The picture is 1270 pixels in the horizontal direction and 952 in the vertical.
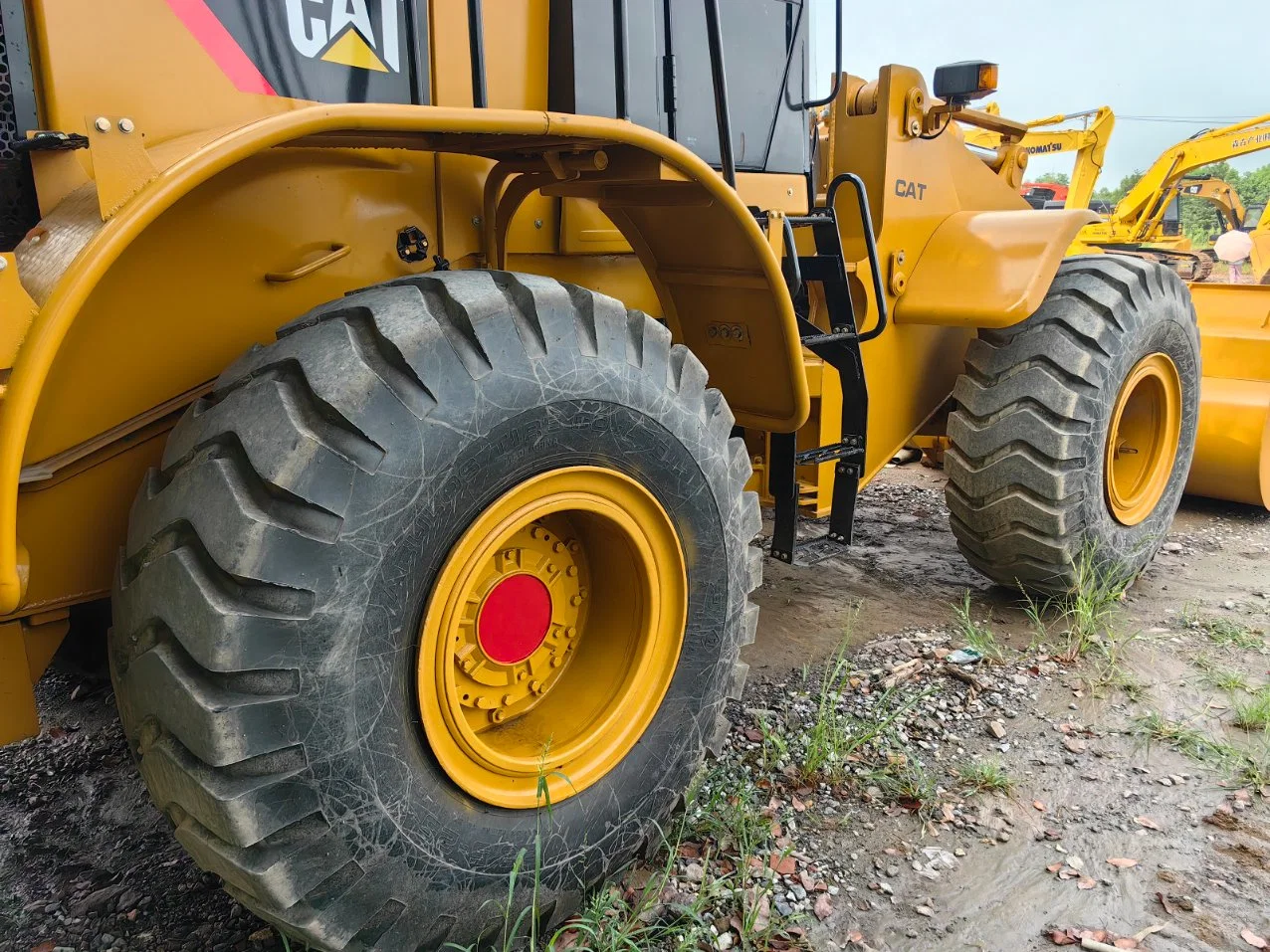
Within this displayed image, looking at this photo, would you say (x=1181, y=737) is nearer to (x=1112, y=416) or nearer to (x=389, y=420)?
(x=1112, y=416)

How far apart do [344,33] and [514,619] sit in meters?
1.36

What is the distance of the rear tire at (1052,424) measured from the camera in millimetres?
3803

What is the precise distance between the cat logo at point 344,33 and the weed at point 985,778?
8.29ft

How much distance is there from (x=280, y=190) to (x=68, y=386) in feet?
2.02

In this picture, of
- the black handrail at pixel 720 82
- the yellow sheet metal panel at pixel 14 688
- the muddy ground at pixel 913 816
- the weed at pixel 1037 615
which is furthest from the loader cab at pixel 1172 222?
the yellow sheet metal panel at pixel 14 688

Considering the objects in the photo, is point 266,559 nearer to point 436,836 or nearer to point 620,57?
point 436,836

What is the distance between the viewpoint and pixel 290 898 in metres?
1.78

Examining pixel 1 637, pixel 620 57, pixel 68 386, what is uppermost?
pixel 620 57

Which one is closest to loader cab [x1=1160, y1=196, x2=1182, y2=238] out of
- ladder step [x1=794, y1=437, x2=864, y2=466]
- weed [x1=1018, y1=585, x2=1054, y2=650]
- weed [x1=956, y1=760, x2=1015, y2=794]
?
weed [x1=1018, y1=585, x2=1054, y2=650]

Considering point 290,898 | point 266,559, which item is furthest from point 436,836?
point 266,559

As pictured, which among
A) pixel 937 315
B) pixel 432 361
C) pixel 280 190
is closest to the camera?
pixel 432 361

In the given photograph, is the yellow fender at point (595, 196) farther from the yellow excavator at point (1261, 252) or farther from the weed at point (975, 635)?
the yellow excavator at point (1261, 252)

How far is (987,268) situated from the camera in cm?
394

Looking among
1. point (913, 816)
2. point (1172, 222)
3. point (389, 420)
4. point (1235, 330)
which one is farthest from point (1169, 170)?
point (389, 420)
